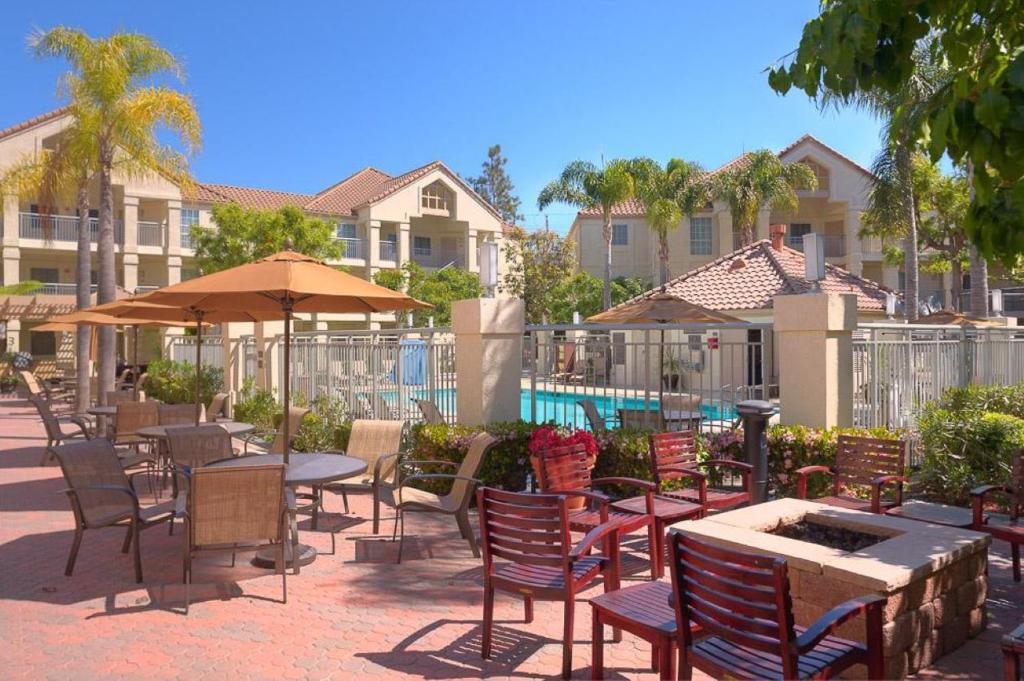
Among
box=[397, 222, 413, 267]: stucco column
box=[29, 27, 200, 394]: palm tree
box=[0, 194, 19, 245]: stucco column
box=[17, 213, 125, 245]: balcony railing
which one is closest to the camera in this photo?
box=[29, 27, 200, 394]: palm tree

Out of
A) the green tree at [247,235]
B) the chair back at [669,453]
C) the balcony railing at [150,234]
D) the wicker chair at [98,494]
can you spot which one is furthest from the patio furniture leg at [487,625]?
the balcony railing at [150,234]

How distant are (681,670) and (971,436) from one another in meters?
6.21

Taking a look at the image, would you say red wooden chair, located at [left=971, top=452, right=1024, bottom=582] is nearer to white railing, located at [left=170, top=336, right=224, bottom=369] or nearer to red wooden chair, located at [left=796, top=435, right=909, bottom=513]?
red wooden chair, located at [left=796, top=435, right=909, bottom=513]

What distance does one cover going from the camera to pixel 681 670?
361 cm

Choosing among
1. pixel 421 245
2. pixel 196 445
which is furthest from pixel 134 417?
pixel 421 245

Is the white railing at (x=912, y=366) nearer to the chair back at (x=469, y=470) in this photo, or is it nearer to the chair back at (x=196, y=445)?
→ the chair back at (x=469, y=470)

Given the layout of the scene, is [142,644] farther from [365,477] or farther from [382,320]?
[382,320]

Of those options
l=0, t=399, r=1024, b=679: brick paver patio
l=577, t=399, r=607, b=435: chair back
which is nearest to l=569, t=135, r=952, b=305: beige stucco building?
l=577, t=399, r=607, b=435: chair back

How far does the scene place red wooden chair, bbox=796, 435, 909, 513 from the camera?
21.4 ft

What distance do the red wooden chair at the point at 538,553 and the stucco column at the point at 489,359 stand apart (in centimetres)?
504

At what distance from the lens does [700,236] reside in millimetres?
39094

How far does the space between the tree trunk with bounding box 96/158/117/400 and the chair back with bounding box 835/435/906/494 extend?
575 inches

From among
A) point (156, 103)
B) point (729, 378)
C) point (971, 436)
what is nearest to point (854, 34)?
point (971, 436)

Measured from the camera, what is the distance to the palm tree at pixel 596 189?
3388cm
